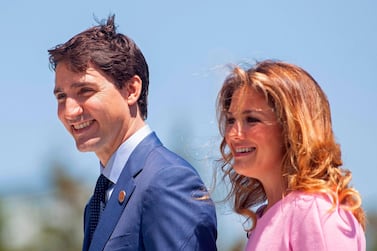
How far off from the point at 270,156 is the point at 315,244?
1.35ft

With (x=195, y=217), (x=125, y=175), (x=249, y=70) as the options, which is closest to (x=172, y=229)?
(x=195, y=217)

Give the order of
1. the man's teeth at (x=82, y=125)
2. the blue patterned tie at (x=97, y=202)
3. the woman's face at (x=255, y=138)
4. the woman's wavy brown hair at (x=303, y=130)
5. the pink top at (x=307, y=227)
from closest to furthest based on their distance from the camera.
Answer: the pink top at (x=307, y=227)
the woman's wavy brown hair at (x=303, y=130)
the woman's face at (x=255, y=138)
the man's teeth at (x=82, y=125)
the blue patterned tie at (x=97, y=202)

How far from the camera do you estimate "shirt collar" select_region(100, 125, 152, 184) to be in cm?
438

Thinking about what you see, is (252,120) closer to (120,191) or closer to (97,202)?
(120,191)

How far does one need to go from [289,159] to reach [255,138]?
0.49 feet

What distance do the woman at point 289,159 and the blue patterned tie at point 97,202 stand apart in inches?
32.8

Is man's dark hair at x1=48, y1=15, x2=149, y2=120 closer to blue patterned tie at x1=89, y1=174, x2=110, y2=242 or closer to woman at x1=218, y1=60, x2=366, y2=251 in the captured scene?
blue patterned tie at x1=89, y1=174, x2=110, y2=242

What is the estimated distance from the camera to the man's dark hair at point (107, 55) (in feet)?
14.4

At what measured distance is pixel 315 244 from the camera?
339 cm

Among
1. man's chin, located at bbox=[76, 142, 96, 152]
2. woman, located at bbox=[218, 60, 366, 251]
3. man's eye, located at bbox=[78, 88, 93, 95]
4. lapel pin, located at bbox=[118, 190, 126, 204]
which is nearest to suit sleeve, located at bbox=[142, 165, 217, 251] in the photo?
lapel pin, located at bbox=[118, 190, 126, 204]

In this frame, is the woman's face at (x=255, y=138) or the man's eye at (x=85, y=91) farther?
the man's eye at (x=85, y=91)

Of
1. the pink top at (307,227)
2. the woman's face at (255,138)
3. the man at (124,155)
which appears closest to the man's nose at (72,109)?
the man at (124,155)

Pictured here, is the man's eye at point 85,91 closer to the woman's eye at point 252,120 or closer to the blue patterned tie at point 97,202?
the blue patterned tie at point 97,202

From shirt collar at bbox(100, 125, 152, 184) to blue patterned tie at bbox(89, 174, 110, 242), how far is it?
0.20ft
